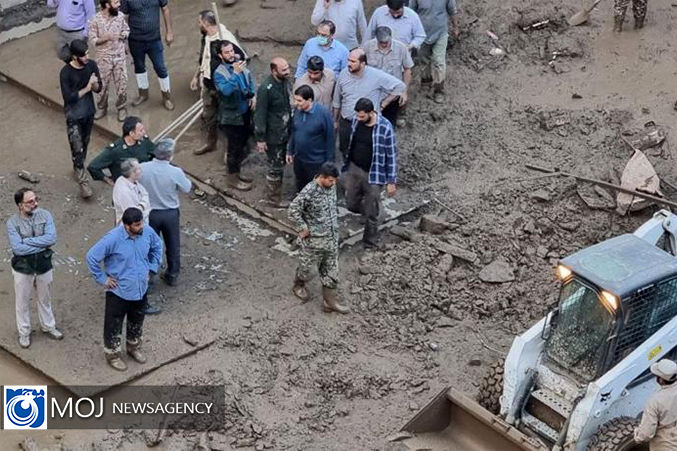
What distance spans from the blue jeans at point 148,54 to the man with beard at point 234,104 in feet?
5.14

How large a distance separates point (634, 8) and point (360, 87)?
5.04 metres

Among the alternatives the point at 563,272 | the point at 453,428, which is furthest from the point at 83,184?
the point at 563,272

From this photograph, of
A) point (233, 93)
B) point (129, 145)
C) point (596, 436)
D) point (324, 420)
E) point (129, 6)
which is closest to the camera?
point (596, 436)

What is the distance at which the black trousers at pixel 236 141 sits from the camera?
1617cm

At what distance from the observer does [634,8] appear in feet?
61.3

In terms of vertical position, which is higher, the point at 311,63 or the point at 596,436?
the point at 311,63

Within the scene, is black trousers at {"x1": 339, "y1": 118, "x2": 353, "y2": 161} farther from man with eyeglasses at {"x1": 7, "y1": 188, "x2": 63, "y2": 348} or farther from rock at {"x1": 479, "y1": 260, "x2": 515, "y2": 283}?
man with eyeglasses at {"x1": 7, "y1": 188, "x2": 63, "y2": 348}

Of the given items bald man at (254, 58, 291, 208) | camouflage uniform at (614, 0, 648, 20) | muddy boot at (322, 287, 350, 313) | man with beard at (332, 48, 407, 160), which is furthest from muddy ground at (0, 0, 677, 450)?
man with beard at (332, 48, 407, 160)

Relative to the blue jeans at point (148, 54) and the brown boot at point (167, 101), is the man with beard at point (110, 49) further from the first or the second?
the brown boot at point (167, 101)

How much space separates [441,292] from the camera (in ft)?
49.1

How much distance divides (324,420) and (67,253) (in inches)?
156

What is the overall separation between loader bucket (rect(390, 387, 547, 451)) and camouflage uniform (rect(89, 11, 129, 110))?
664 centimetres

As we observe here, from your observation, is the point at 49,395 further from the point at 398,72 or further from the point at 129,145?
the point at 398,72

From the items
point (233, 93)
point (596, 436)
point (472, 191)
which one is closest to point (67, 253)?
point (233, 93)
